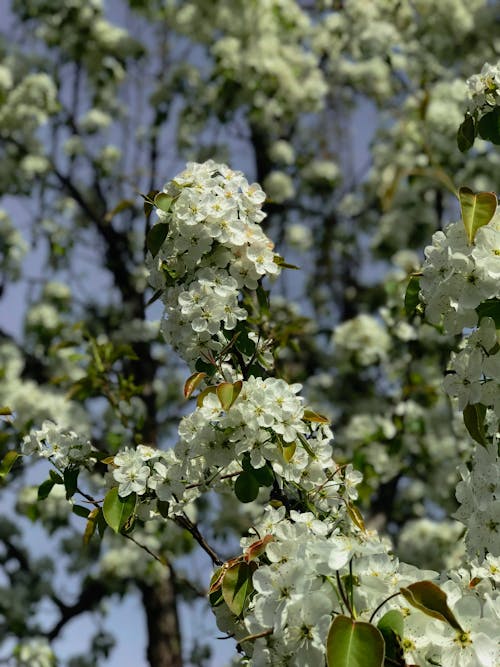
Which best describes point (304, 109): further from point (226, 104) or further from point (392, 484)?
point (392, 484)

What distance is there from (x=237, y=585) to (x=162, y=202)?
81 cm

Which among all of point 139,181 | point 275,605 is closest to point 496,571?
point 275,605

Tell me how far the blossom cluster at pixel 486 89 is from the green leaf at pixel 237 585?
3.63 feet

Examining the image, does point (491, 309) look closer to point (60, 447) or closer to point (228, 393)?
point (228, 393)

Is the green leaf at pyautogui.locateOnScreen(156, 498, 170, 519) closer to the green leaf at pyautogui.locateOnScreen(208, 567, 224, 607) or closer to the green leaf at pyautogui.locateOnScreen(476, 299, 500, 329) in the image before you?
the green leaf at pyautogui.locateOnScreen(208, 567, 224, 607)

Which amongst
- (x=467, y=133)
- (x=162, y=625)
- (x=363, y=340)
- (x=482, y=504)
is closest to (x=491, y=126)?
(x=467, y=133)

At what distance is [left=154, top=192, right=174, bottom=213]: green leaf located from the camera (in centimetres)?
171

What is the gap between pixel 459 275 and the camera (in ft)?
4.82

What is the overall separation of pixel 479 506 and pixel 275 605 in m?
0.50

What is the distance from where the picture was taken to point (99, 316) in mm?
6066

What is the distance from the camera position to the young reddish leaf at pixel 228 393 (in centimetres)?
142

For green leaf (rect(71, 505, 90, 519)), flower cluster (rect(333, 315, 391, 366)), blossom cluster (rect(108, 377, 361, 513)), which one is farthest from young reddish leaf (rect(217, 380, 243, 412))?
flower cluster (rect(333, 315, 391, 366))

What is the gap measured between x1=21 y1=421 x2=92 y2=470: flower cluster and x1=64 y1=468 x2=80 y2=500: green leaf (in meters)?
0.02

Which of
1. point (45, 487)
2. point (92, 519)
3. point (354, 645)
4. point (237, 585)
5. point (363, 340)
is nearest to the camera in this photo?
point (354, 645)
